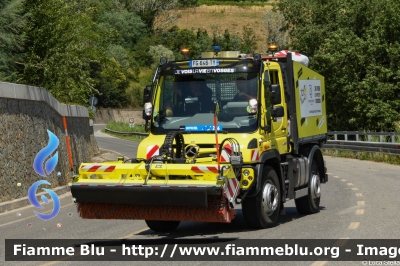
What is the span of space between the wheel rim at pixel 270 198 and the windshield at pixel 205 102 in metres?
0.94

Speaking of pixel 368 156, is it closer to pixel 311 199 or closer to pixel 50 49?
pixel 50 49

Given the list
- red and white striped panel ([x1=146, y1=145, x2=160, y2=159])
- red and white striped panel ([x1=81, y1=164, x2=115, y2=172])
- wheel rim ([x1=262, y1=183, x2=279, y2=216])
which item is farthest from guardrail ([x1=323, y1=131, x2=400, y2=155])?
red and white striped panel ([x1=81, y1=164, x2=115, y2=172])

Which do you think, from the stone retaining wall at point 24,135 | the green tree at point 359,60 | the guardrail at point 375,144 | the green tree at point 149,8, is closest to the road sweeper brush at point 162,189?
the stone retaining wall at point 24,135

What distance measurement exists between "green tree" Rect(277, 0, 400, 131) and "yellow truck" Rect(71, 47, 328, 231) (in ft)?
102

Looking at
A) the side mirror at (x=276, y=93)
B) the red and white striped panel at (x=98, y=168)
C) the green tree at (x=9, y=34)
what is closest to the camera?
the red and white striped panel at (x=98, y=168)

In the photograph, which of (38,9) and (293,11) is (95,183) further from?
(293,11)

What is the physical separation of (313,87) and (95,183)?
20.1 feet

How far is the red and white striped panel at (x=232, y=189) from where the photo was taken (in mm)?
10633

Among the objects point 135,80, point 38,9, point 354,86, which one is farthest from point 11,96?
point 135,80

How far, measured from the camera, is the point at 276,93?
39.9 ft

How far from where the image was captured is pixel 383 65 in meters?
46.7

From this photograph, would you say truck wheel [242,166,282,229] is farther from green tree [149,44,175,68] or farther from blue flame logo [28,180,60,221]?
green tree [149,44,175,68]

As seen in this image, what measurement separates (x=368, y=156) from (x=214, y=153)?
23.3 meters

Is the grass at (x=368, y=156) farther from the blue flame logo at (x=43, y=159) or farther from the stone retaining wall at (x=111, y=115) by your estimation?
the stone retaining wall at (x=111, y=115)
